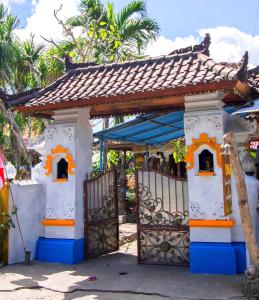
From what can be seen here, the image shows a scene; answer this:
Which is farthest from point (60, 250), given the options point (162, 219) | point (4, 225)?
point (162, 219)

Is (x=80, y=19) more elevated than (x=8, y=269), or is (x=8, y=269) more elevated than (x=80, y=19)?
(x=80, y=19)

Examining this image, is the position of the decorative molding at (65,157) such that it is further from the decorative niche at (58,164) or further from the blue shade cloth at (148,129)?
the blue shade cloth at (148,129)

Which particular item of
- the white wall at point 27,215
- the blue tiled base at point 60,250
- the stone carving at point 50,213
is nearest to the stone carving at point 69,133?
the white wall at point 27,215

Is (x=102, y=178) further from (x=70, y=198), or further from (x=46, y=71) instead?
(x=46, y=71)

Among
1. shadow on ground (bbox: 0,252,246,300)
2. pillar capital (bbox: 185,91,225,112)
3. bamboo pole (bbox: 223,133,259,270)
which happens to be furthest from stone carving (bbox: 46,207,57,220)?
bamboo pole (bbox: 223,133,259,270)

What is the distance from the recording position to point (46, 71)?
15.4 meters

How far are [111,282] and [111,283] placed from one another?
0.05 metres

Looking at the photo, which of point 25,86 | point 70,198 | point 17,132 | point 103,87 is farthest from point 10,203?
point 25,86

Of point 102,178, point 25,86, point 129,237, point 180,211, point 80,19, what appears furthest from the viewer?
point 25,86

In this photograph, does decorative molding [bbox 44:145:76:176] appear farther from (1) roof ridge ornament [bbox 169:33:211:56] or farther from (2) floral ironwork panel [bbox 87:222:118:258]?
(1) roof ridge ornament [bbox 169:33:211:56]

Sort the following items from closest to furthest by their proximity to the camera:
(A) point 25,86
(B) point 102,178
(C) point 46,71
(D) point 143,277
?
(D) point 143,277 → (B) point 102,178 → (C) point 46,71 → (A) point 25,86

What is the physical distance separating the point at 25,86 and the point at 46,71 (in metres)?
1.56

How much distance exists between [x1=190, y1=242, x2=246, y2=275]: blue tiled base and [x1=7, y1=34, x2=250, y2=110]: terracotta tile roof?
259cm

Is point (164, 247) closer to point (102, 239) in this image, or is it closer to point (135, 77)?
point (102, 239)
